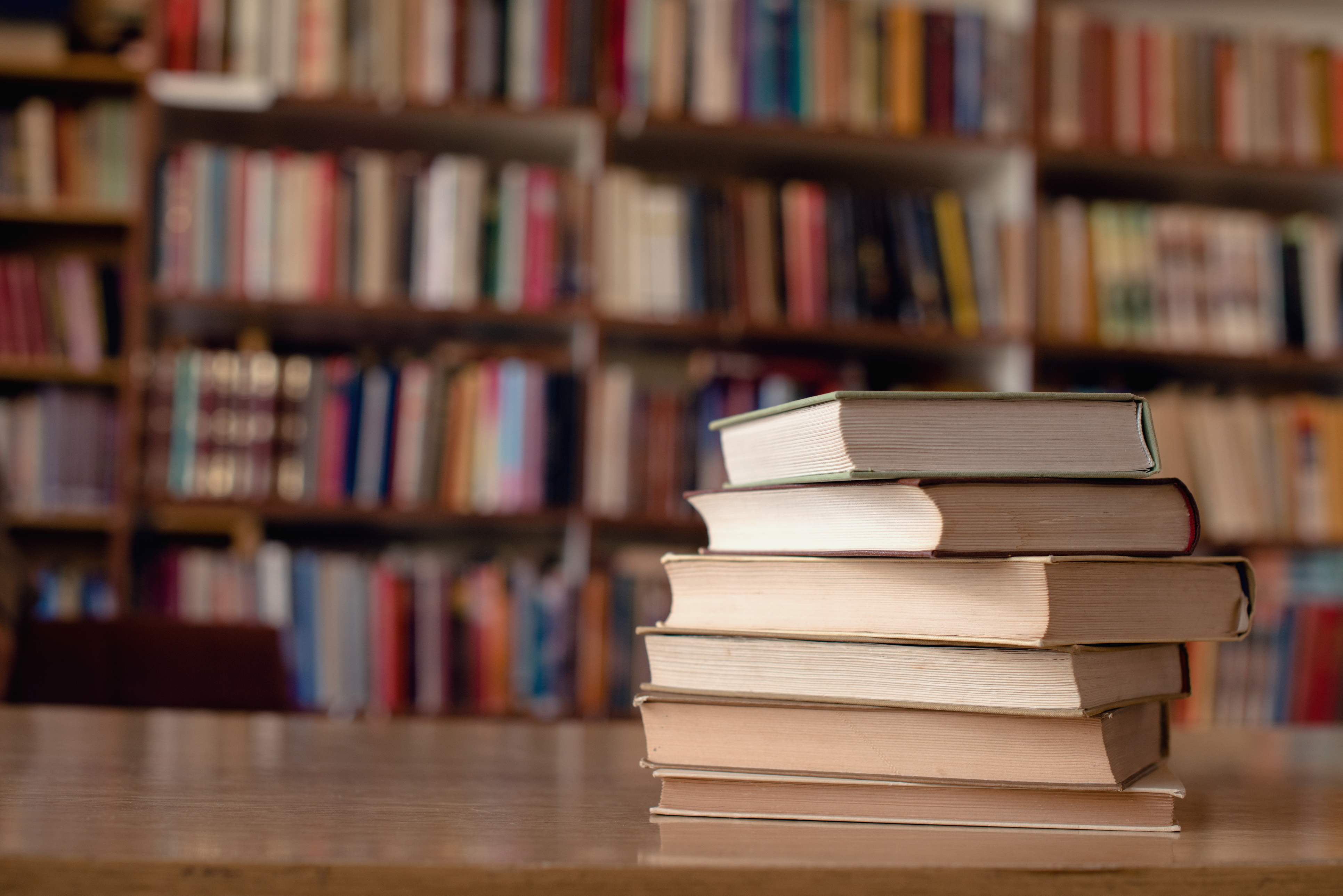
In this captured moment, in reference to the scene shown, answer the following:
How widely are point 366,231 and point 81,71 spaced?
2.17 ft

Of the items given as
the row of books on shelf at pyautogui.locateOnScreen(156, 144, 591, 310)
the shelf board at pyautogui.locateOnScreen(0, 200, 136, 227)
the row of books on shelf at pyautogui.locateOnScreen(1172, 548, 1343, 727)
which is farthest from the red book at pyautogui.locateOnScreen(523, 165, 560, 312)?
the row of books on shelf at pyautogui.locateOnScreen(1172, 548, 1343, 727)

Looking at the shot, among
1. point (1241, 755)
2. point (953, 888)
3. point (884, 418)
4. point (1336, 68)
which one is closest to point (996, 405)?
point (884, 418)

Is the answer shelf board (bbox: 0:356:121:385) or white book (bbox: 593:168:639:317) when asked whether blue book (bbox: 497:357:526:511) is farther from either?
shelf board (bbox: 0:356:121:385)

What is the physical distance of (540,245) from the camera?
213 centimetres

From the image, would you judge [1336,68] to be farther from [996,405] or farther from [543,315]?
[996,405]

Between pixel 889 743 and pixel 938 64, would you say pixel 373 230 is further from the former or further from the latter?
pixel 889 743

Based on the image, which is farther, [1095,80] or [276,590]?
[1095,80]

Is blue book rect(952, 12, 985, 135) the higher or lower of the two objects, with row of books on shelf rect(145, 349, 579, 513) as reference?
higher

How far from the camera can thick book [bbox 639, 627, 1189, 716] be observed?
506 millimetres

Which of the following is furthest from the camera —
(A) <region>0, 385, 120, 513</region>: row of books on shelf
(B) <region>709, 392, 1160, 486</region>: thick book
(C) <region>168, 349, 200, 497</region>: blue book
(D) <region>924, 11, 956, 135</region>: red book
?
(D) <region>924, 11, 956, 135</region>: red book

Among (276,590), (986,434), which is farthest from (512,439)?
(986,434)

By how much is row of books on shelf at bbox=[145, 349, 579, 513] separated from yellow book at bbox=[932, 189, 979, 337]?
735 mm

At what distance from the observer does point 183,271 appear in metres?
2.06

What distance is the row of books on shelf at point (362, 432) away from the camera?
80.4 inches
